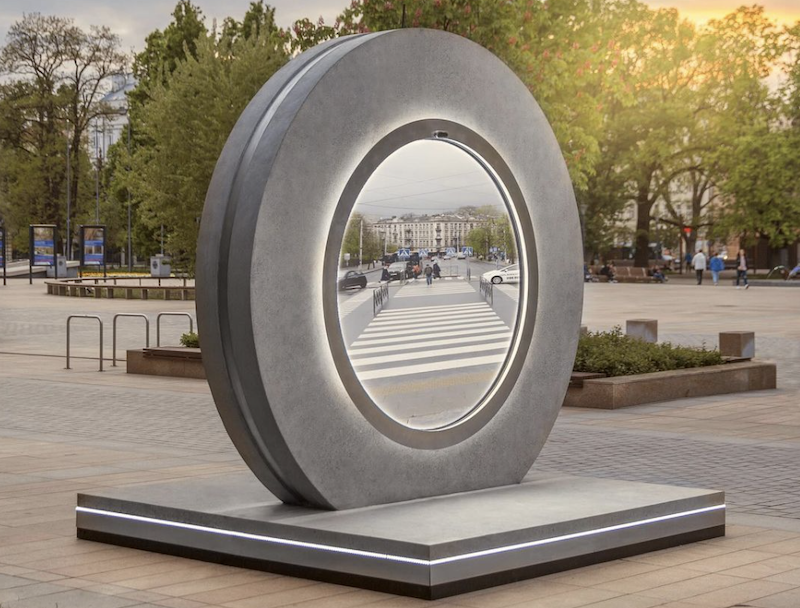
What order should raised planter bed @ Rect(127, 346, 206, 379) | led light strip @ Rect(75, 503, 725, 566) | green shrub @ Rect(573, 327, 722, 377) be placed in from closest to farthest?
led light strip @ Rect(75, 503, 725, 566) → green shrub @ Rect(573, 327, 722, 377) → raised planter bed @ Rect(127, 346, 206, 379)

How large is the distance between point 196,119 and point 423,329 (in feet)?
99.6

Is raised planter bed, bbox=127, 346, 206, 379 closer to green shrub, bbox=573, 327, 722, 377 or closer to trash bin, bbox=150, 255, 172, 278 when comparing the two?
green shrub, bbox=573, 327, 722, 377

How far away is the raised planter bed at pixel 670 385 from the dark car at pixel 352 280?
7.10 m

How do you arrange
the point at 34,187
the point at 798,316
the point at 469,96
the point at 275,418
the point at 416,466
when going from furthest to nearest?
the point at 34,187
the point at 798,316
the point at 469,96
the point at 416,466
the point at 275,418

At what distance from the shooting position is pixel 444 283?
26.1 feet

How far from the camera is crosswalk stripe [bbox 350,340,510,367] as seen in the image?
23.9ft

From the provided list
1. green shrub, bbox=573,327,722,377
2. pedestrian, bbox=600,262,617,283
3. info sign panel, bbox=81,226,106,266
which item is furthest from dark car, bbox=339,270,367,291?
pedestrian, bbox=600,262,617,283

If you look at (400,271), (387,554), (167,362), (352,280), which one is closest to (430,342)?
(400,271)

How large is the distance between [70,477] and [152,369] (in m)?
8.51

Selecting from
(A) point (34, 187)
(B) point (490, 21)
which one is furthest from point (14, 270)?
(B) point (490, 21)

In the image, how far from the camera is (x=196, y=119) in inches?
1459

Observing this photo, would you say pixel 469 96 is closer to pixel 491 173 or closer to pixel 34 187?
pixel 491 173

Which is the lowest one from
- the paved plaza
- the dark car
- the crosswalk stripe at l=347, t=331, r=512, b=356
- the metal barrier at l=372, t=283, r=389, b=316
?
the paved plaza

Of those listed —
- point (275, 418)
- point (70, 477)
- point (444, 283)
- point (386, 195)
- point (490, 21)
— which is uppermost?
point (490, 21)
